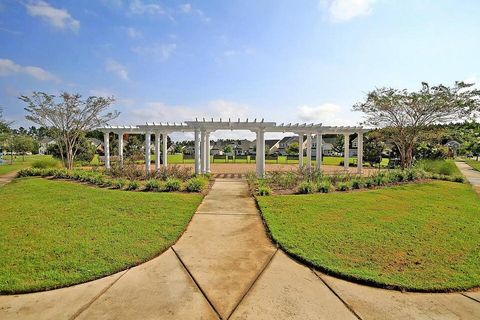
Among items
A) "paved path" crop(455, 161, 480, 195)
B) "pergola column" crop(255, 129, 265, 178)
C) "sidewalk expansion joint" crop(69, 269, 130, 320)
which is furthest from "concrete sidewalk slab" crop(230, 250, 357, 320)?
"paved path" crop(455, 161, 480, 195)

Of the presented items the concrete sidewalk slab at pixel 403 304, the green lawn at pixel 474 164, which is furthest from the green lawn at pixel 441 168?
the concrete sidewalk slab at pixel 403 304

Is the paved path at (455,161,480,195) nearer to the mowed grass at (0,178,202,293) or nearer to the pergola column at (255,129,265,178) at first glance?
the pergola column at (255,129,265,178)

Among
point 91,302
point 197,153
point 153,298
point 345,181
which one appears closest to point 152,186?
point 197,153

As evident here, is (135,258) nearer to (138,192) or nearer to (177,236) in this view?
(177,236)

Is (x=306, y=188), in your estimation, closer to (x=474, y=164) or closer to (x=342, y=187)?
(x=342, y=187)

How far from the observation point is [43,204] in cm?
876

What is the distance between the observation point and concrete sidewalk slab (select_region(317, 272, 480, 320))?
11.3 ft

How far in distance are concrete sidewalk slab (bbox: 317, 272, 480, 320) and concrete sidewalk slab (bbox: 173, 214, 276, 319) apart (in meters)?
1.48

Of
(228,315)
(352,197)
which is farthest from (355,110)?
(228,315)

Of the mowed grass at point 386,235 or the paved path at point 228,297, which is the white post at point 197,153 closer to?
the mowed grass at point 386,235

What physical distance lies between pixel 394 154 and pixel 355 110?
1484 centimetres

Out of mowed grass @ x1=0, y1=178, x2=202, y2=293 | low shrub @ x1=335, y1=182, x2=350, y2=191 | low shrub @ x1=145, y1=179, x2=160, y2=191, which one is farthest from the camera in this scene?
low shrub @ x1=145, y1=179, x2=160, y2=191

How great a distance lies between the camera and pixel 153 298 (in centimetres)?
374

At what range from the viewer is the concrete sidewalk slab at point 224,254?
393 centimetres
